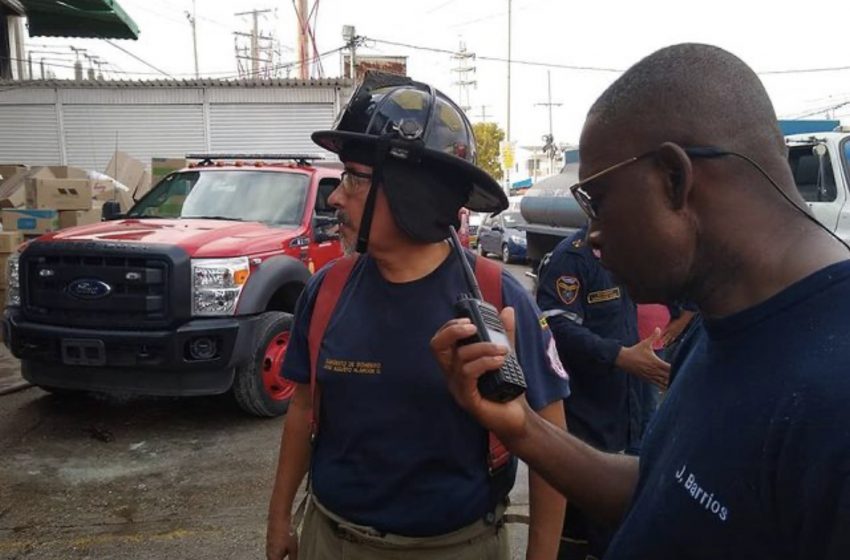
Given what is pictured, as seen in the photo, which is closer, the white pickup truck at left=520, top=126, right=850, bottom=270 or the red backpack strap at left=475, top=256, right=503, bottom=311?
the red backpack strap at left=475, top=256, right=503, bottom=311

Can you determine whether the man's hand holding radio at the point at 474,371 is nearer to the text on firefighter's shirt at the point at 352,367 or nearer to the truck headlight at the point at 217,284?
the text on firefighter's shirt at the point at 352,367

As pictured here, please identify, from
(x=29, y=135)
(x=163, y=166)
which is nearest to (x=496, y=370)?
(x=163, y=166)

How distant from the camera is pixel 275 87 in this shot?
1867 centimetres

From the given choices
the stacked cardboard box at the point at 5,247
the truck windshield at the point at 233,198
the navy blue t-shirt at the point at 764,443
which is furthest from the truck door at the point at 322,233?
the navy blue t-shirt at the point at 764,443

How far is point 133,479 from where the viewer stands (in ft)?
15.3

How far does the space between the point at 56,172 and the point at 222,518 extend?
32.7 feet

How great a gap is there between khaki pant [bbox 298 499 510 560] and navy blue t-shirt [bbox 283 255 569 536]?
26 millimetres

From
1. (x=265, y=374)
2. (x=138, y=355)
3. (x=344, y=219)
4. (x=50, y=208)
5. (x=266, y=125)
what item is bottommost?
(x=265, y=374)

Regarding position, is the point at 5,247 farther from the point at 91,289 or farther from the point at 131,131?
the point at 131,131

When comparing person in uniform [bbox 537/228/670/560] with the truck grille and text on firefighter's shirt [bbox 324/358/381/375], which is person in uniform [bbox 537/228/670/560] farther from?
the truck grille

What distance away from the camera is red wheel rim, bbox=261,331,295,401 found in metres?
5.80

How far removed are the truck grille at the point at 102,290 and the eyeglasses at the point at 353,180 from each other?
141 inches

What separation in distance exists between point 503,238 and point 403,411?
20831 millimetres

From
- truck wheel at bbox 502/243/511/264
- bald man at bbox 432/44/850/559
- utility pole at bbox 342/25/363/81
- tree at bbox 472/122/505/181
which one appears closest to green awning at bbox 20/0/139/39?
utility pole at bbox 342/25/363/81
